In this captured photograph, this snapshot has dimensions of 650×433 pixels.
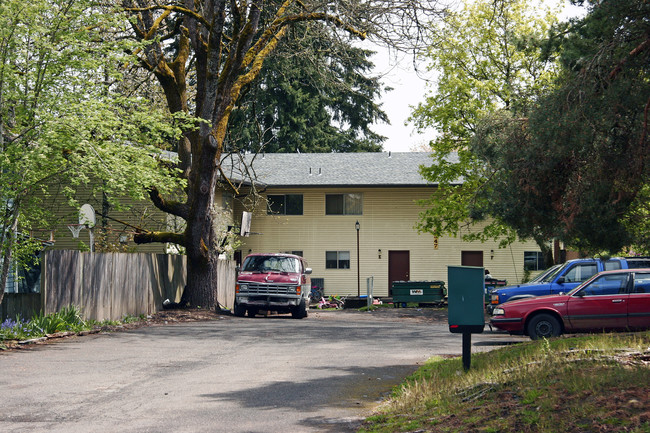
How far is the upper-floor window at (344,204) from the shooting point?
4519 centimetres

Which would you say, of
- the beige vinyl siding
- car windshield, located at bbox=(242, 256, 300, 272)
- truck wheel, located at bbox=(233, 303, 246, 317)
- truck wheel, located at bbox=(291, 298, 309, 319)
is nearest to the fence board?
truck wheel, located at bbox=(233, 303, 246, 317)

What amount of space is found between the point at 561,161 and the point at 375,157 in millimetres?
Answer: 34536

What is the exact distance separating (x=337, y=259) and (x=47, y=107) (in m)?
30.9

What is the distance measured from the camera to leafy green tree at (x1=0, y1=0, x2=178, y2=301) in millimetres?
14516

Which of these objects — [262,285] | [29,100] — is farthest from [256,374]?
[262,285]

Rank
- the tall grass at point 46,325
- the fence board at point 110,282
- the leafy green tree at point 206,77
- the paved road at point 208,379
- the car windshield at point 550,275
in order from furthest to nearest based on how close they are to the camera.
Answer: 1. the leafy green tree at point 206,77
2. the car windshield at point 550,275
3. the fence board at point 110,282
4. the tall grass at point 46,325
5. the paved road at point 208,379

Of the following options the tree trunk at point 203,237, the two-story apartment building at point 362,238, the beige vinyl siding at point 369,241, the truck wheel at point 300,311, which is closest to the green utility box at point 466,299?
the tree trunk at point 203,237

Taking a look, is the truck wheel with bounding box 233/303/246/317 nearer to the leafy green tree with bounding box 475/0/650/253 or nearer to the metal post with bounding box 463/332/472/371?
the leafy green tree with bounding box 475/0/650/253

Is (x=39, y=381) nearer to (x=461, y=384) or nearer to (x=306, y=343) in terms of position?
(x=461, y=384)

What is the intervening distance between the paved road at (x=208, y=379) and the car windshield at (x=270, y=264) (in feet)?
22.4

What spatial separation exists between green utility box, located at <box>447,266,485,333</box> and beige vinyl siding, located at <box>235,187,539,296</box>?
34435 millimetres

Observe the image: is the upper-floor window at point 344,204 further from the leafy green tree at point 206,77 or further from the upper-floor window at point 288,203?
the leafy green tree at point 206,77

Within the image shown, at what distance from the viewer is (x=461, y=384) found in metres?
9.23

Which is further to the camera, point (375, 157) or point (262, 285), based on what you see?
point (375, 157)
